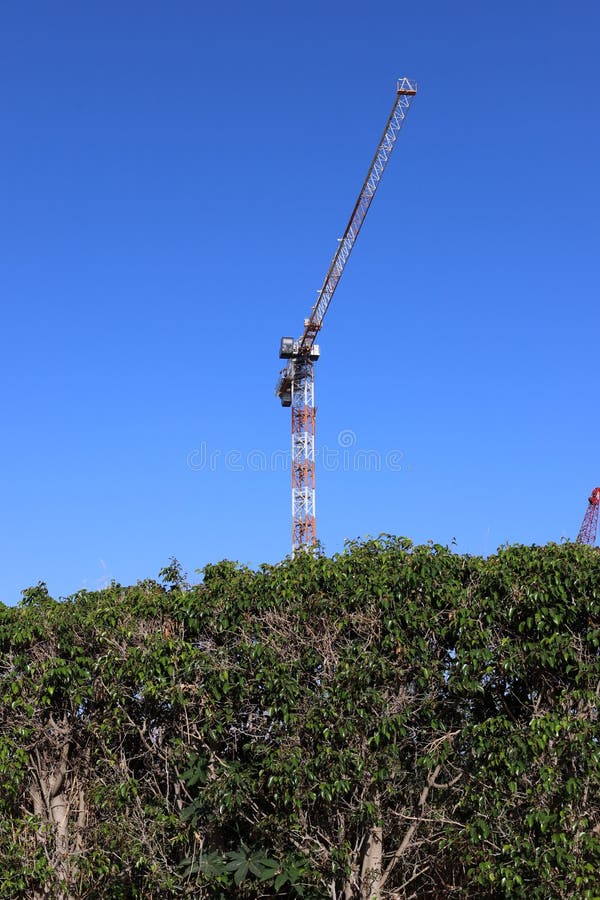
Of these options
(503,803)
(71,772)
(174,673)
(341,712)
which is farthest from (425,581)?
(71,772)

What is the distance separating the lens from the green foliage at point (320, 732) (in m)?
9.65

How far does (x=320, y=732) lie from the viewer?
392 inches

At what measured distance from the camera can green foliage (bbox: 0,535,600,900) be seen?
9.65 metres

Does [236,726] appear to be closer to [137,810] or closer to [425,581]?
[137,810]

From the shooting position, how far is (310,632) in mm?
10586

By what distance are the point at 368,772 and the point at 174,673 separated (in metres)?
2.60

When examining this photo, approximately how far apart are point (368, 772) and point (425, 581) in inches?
86.9

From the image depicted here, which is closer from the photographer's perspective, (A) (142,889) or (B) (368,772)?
(B) (368,772)

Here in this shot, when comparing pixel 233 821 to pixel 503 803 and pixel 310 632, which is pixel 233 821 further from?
pixel 503 803

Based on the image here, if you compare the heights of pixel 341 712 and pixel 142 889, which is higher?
pixel 341 712

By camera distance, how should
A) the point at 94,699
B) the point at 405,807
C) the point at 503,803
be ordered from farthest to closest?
the point at 94,699 → the point at 405,807 → the point at 503,803

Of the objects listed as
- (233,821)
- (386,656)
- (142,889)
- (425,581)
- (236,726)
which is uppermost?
(425,581)

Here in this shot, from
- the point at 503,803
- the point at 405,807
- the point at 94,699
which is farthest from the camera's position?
the point at 94,699

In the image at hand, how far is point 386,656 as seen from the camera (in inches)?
406
